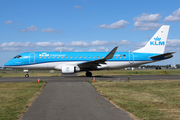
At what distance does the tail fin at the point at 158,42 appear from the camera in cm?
3545

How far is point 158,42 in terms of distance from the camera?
35.6 meters

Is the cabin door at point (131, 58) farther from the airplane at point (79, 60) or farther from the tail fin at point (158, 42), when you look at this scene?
the tail fin at point (158, 42)

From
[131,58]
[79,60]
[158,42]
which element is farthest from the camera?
[158,42]

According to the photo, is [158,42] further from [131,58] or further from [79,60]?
[79,60]

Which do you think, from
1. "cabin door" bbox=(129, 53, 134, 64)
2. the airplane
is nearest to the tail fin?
the airplane

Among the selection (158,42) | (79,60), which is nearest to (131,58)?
(158,42)

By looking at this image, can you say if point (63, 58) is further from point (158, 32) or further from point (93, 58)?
point (158, 32)

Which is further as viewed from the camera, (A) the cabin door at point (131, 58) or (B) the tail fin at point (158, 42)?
(B) the tail fin at point (158, 42)

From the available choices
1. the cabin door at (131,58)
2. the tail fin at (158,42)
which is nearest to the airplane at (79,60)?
the cabin door at (131,58)

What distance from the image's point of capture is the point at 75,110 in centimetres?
919

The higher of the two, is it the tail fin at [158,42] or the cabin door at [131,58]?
the tail fin at [158,42]

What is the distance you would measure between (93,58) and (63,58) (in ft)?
15.4

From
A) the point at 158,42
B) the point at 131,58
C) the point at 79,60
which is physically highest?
the point at 158,42

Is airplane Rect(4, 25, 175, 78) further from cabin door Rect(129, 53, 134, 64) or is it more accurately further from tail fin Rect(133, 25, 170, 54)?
tail fin Rect(133, 25, 170, 54)
